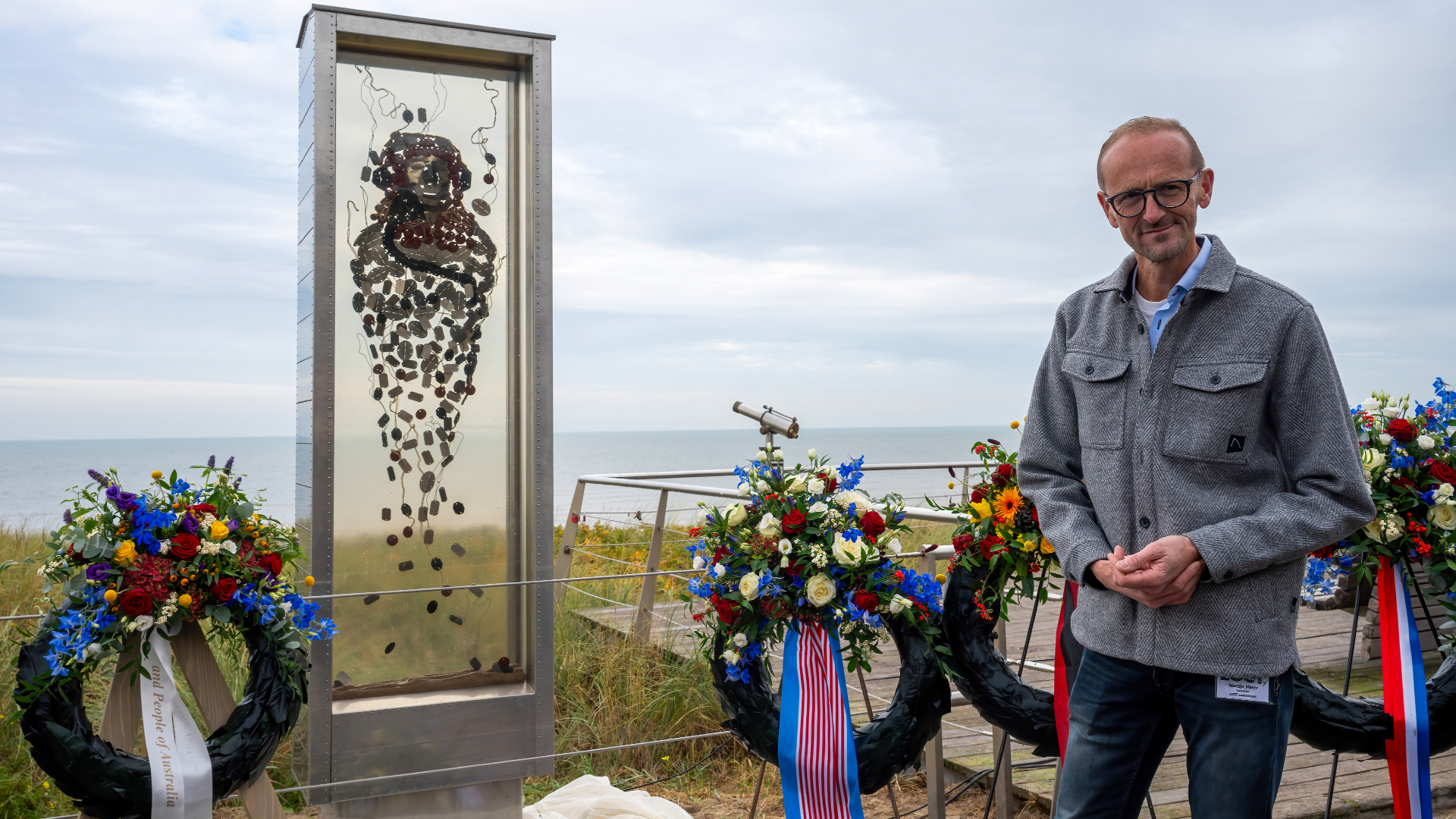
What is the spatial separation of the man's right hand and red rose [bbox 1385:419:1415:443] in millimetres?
1336

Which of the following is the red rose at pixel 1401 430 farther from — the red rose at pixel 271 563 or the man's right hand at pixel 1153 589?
the red rose at pixel 271 563

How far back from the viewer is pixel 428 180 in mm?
2984

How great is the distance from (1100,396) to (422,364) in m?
2.12

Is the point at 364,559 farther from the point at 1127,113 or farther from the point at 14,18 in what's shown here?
the point at 14,18

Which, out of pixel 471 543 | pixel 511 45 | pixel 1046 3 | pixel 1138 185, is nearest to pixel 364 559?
pixel 471 543

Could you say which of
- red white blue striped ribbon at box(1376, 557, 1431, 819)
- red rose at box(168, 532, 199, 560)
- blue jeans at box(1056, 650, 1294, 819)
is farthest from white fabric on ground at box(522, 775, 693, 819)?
red white blue striped ribbon at box(1376, 557, 1431, 819)

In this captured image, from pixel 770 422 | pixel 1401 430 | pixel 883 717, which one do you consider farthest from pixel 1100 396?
pixel 770 422

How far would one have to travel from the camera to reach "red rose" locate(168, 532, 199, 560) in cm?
217

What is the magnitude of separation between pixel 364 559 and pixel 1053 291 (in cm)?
2775

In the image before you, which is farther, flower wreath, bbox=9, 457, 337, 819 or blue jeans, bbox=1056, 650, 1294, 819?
flower wreath, bbox=9, 457, 337, 819

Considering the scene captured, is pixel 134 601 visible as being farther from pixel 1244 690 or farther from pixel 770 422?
pixel 1244 690

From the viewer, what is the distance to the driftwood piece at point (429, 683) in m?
2.91

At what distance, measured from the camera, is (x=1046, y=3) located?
6.49 meters

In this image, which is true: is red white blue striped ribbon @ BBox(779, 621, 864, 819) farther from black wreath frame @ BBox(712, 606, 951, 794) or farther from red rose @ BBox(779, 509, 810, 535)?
red rose @ BBox(779, 509, 810, 535)
